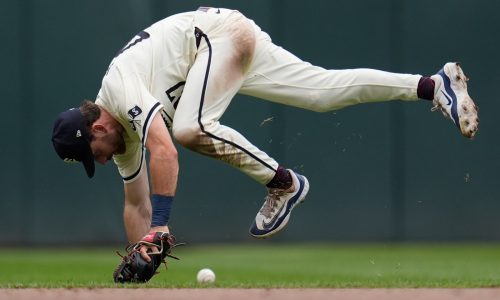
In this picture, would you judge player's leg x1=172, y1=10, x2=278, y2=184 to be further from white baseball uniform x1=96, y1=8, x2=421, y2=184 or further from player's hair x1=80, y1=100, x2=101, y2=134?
player's hair x1=80, y1=100, x2=101, y2=134

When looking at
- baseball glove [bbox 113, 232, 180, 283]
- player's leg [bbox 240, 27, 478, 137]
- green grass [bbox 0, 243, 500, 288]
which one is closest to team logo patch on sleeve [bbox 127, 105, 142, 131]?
baseball glove [bbox 113, 232, 180, 283]

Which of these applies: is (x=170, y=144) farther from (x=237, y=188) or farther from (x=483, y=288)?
(x=237, y=188)

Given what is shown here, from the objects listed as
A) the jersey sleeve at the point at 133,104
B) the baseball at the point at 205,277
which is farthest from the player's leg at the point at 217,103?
the baseball at the point at 205,277

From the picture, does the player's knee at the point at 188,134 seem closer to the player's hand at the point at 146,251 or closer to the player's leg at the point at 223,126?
the player's leg at the point at 223,126

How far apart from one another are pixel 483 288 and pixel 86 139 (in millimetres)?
2088

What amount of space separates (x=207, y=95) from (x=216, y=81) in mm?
106

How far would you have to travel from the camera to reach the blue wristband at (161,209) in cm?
566

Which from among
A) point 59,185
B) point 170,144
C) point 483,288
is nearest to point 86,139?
point 170,144

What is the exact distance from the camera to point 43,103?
33.5ft

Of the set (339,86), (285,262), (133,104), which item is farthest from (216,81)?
(285,262)

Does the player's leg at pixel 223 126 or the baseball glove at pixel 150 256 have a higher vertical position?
the player's leg at pixel 223 126

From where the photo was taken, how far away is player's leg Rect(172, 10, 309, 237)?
5.87 meters

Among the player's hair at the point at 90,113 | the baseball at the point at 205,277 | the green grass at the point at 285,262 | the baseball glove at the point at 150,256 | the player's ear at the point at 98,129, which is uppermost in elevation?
the player's hair at the point at 90,113
